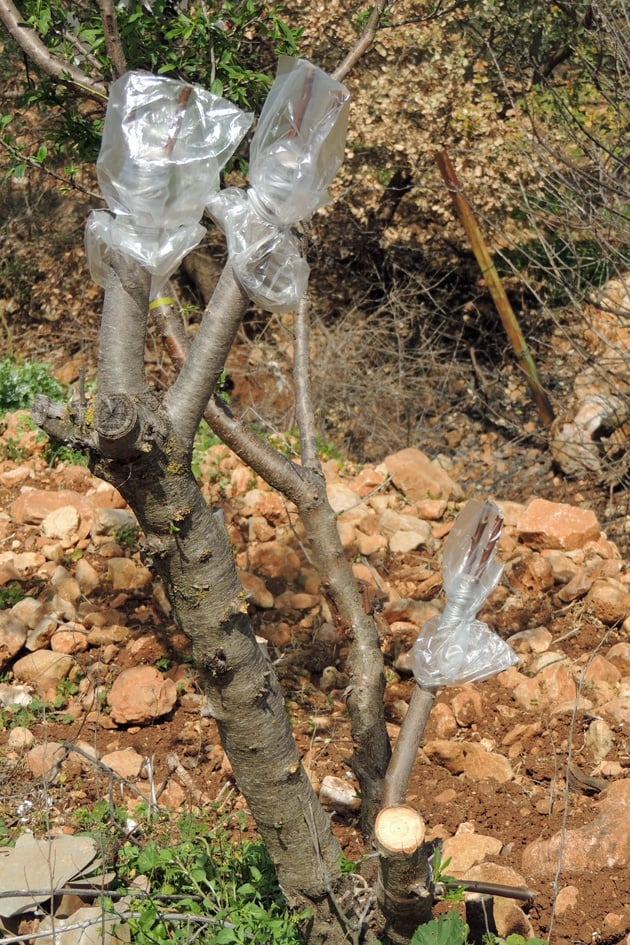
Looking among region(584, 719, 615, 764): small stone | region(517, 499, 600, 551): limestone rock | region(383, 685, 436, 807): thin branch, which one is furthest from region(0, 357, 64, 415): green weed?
region(383, 685, 436, 807): thin branch

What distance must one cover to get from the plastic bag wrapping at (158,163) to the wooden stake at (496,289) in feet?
13.4

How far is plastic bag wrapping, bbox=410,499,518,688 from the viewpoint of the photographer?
2.41 meters

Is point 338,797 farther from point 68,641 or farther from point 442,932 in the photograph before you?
point 68,641

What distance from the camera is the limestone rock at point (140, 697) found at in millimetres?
3438

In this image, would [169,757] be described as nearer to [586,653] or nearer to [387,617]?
[387,617]

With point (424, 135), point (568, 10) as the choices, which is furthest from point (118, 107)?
point (568, 10)

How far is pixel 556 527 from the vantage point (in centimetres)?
467

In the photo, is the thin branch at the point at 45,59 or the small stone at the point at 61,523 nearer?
the thin branch at the point at 45,59

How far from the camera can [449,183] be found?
231 inches

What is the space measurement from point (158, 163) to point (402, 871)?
5.10ft

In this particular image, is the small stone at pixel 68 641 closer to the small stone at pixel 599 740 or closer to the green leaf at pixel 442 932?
the small stone at pixel 599 740

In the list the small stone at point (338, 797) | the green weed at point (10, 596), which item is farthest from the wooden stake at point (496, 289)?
the small stone at point (338, 797)

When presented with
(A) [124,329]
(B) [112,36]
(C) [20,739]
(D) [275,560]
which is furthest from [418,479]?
(A) [124,329]

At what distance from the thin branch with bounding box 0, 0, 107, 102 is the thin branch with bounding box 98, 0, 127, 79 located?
215mm
